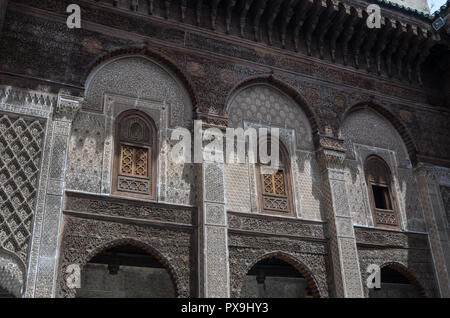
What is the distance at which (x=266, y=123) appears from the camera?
759 centimetres

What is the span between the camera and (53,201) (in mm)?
5797

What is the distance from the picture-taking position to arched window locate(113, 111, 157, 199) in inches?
252

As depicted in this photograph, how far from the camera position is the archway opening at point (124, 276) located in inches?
295

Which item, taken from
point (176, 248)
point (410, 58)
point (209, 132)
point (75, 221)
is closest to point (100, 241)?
point (75, 221)

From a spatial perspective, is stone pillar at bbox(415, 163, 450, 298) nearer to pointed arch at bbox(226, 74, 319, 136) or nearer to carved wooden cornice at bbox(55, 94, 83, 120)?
pointed arch at bbox(226, 74, 319, 136)

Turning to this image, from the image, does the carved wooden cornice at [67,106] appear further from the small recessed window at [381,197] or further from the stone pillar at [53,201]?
the small recessed window at [381,197]

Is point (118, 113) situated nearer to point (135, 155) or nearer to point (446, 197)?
point (135, 155)

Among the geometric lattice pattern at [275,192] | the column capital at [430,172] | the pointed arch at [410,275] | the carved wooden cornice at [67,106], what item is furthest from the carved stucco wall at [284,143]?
the carved wooden cornice at [67,106]

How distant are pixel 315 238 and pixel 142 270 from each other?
2929 mm

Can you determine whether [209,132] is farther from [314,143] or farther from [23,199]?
[23,199]

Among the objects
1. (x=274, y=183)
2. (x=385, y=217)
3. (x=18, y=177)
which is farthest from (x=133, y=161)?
(x=385, y=217)

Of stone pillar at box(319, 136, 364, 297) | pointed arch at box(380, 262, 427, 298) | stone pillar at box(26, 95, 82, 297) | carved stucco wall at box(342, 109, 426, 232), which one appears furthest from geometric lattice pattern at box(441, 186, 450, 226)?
stone pillar at box(26, 95, 82, 297)

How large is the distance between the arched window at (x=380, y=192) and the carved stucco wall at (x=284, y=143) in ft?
3.14

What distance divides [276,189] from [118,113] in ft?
7.81
